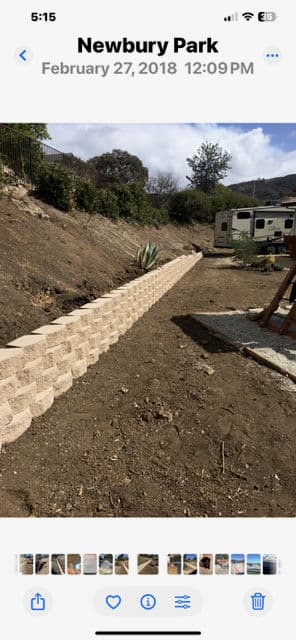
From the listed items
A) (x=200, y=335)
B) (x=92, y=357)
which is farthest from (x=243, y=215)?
(x=92, y=357)

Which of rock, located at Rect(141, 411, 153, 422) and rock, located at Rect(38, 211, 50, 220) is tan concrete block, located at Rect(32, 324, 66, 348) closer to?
rock, located at Rect(141, 411, 153, 422)

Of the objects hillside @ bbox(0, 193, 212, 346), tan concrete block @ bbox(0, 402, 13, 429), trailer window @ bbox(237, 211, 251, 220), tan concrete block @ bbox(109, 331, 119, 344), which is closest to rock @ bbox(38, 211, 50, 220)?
hillside @ bbox(0, 193, 212, 346)

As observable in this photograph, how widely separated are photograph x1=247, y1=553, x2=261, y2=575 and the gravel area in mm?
2742

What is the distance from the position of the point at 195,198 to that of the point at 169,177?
8.05 meters

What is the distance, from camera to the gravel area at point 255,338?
13.8 ft

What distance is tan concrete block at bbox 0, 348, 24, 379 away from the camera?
239cm

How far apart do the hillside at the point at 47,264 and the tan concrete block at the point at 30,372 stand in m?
0.85

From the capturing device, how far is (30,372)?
272 centimetres

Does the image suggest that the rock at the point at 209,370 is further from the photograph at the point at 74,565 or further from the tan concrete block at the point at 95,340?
the photograph at the point at 74,565

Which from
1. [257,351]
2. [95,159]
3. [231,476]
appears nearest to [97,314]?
[257,351]

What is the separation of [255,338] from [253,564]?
4012 millimetres

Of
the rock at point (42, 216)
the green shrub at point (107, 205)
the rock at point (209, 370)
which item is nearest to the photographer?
the rock at point (209, 370)

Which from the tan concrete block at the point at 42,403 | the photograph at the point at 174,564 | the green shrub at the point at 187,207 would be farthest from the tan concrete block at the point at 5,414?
the green shrub at the point at 187,207
